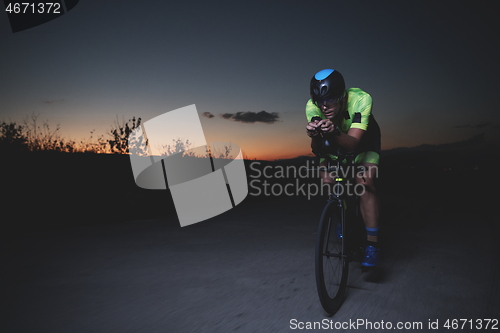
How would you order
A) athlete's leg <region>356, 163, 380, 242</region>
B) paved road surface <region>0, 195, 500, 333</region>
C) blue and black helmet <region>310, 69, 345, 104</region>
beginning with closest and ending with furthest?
1. paved road surface <region>0, 195, 500, 333</region>
2. blue and black helmet <region>310, 69, 345, 104</region>
3. athlete's leg <region>356, 163, 380, 242</region>

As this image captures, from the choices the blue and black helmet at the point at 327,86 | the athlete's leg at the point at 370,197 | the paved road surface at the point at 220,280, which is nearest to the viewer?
the paved road surface at the point at 220,280

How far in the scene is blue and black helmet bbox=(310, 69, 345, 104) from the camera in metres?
2.84

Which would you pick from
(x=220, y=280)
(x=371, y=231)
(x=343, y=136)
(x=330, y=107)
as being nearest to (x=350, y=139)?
(x=343, y=136)

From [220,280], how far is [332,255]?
122 cm

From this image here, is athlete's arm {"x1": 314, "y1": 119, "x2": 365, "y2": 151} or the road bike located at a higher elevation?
athlete's arm {"x1": 314, "y1": 119, "x2": 365, "y2": 151}

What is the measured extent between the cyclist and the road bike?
0.57ft

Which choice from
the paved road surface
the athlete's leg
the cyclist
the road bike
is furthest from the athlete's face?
the paved road surface

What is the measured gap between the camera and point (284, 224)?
619 cm

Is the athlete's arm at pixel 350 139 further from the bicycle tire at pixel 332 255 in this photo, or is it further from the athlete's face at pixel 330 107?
the bicycle tire at pixel 332 255

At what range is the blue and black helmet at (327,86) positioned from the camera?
284 cm

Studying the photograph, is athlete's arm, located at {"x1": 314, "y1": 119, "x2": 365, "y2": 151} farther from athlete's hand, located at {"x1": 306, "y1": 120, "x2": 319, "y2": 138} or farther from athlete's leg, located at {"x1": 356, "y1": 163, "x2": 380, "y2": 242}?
athlete's leg, located at {"x1": 356, "y1": 163, "x2": 380, "y2": 242}

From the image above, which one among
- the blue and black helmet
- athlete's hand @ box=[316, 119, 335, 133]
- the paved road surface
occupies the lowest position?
the paved road surface

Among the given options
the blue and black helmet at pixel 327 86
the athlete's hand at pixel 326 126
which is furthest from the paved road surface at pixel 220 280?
the blue and black helmet at pixel 327 86

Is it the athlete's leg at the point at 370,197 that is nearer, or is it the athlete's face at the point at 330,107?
the athlete's face at the point at 330,107
